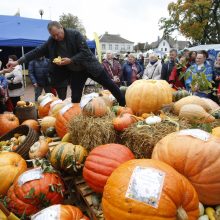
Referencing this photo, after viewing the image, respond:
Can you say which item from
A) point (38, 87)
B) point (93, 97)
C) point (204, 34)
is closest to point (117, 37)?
point (204, 34)

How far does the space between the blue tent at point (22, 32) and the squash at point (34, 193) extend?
11402mm

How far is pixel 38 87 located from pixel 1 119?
4391 mm

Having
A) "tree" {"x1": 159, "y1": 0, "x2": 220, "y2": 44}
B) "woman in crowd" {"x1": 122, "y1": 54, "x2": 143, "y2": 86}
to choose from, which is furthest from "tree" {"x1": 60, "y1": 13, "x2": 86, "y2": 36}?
"woman in crowd" {"x1": 122, "y1": 54, "x2": 143, "y2": 86}

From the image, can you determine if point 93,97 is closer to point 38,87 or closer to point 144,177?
point 144,177

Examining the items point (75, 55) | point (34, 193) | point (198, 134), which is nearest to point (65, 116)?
point (75, 55)

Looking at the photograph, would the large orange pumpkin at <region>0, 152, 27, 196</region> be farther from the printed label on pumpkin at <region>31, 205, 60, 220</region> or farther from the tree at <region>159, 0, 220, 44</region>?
the tree at <region>159, 0, 220, 44</region>

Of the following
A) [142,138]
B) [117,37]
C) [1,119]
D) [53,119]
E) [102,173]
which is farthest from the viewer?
[117,37]

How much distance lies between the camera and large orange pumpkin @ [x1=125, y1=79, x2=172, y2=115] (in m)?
2.85

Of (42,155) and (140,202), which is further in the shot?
(42,155)

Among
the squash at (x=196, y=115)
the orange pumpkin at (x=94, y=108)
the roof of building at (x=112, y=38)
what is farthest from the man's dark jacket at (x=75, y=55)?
the roof of building at (x=112, y=38)

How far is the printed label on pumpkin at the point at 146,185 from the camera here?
1.45m

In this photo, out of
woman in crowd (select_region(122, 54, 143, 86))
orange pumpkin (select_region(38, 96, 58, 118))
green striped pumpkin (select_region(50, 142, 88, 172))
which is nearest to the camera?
green striped pumpkin (select_region(50, 142, 88, 172))

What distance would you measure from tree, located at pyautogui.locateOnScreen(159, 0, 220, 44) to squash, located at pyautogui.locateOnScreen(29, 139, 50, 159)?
108 feet

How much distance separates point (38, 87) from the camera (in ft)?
27.6
